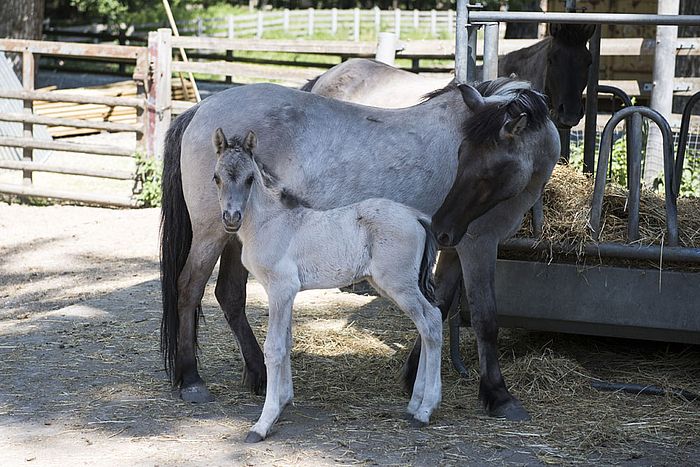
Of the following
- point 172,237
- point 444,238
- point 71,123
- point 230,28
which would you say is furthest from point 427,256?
point 230,28

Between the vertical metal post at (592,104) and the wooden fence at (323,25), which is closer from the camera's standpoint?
the vertical metal post at (592,104)

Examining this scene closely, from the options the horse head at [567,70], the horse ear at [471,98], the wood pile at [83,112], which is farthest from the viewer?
the wood pile at [83,112]

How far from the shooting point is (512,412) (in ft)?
15.5

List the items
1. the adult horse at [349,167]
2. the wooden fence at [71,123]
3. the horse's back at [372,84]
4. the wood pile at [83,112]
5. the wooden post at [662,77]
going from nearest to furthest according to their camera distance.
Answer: the adult horse at [349,167], the horse's back at [372,84], the wooden post at [662,77], the wooden fence at [71,123], the wood pile at [83,112]

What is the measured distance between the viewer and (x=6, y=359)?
18.7 feet

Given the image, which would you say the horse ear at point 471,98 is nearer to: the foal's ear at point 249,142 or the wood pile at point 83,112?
the foal's ear at point 249,142

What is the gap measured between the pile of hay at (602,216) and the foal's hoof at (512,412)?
983mm

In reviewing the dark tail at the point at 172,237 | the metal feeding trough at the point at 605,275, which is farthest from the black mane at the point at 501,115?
the dark tail at the point at 172,237

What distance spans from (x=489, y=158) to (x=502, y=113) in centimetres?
24

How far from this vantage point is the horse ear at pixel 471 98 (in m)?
4.64

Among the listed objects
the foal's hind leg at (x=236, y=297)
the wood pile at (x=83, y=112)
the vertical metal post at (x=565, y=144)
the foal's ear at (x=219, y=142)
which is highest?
the foal's ear at (x=219, y=142)

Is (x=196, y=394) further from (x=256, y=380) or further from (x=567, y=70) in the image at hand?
(x=567, y=70)

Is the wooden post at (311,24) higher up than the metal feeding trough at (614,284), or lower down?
higher up

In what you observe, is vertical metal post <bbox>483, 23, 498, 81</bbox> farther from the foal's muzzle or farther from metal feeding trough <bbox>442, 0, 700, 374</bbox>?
the foal's muzzle
